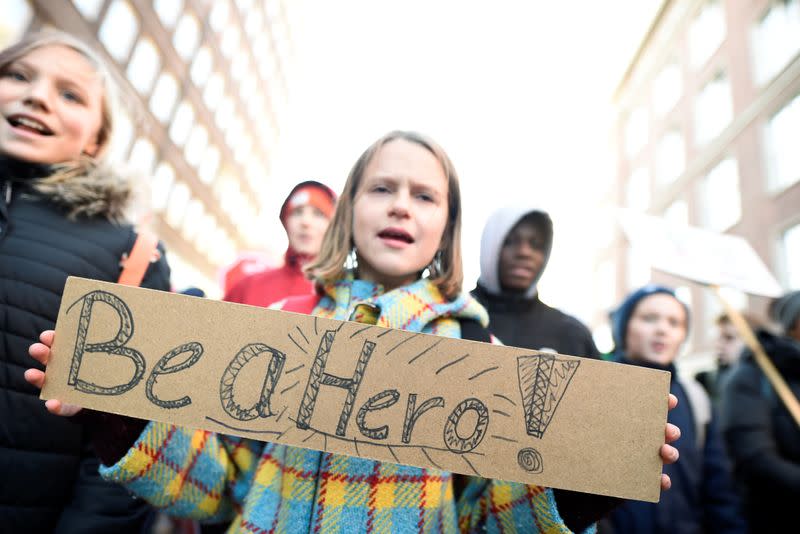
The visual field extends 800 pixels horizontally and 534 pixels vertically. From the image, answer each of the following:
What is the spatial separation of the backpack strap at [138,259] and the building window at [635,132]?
1689 centimetres

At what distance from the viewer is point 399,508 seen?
39.3 inches

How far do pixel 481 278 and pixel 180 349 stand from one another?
1621mm

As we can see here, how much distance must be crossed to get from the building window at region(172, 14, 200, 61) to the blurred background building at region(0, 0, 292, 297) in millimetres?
31

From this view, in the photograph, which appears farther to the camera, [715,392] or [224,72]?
[224,72]

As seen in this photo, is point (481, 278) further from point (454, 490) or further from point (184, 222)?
point (184, 222)

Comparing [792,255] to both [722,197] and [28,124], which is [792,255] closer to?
[722,197]

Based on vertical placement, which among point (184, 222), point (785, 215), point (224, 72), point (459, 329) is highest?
point (224, 72)

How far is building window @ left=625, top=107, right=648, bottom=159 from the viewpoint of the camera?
16.0m

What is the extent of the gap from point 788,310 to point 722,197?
32.8 ft

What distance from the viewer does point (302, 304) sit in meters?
1.32

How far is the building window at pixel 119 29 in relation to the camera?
948cm

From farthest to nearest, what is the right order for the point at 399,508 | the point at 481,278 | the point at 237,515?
the point at 481,278 → the point at 237,515 → the point at 399,508

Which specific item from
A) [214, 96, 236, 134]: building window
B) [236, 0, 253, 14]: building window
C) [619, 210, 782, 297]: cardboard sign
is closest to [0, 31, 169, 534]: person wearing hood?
[619, 210, 782, 297]: cardboard sign

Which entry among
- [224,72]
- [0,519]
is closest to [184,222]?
[224,72]
